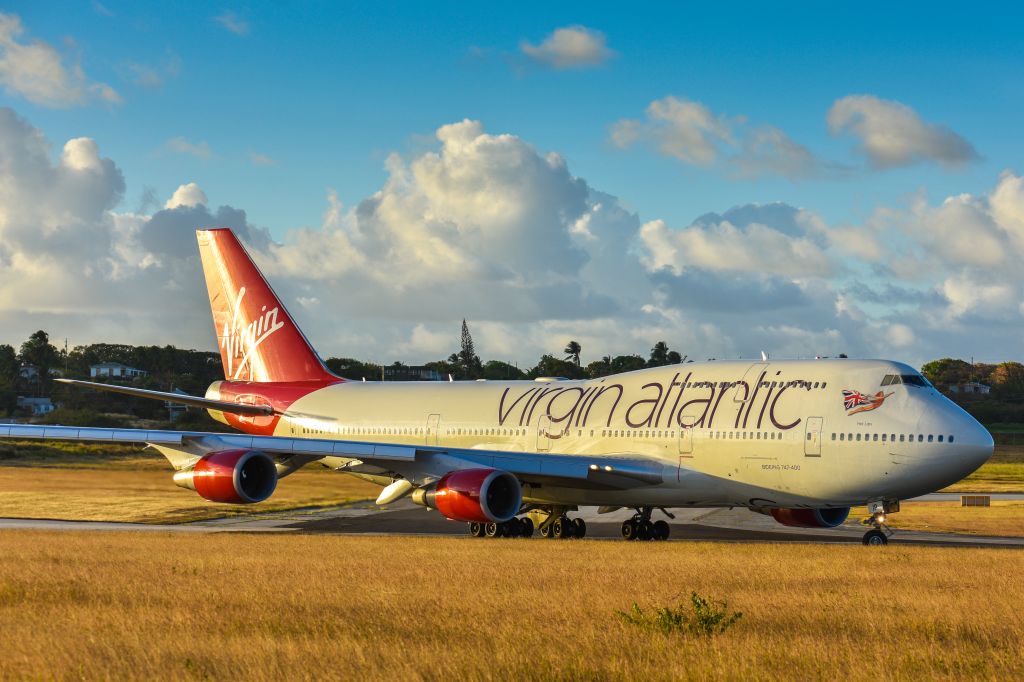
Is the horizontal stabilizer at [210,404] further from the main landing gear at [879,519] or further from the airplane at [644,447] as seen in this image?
the main landing gear at [879,519]

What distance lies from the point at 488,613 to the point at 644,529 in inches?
728

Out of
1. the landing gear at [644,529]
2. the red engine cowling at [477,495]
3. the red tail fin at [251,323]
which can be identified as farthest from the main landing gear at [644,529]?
the red tail fin at [251,323]

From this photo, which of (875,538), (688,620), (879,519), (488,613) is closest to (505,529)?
(875,538)

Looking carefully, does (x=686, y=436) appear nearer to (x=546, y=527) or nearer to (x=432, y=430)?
(x=546, y=527)

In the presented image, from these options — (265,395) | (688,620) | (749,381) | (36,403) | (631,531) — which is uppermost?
(749,381)

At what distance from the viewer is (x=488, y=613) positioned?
15812 millimetres

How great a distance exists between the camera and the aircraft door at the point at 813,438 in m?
29.0

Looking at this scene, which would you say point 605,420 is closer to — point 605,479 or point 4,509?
point 605,479

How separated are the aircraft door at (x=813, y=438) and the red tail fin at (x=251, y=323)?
19.6m

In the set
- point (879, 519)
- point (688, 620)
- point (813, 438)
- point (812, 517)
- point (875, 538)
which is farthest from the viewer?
point (812, 517)

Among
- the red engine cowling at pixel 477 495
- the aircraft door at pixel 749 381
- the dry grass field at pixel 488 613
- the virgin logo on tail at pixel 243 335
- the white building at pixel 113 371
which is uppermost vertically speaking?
the white building at pixel 113 371

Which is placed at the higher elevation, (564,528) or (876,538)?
(876,538)

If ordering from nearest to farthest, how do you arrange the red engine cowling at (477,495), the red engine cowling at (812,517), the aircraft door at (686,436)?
the red engine cowling at (477,495) → the aircraft door at (686,436) → the red engine cowling at (812,517)

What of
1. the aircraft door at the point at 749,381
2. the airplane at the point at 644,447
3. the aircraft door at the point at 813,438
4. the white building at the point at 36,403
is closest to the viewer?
the airplane at the point at 644,447
